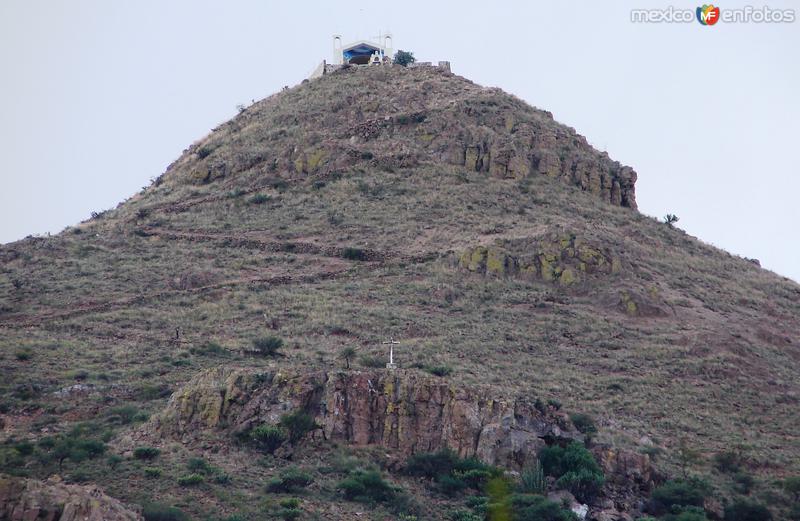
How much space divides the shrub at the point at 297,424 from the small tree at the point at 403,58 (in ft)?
141

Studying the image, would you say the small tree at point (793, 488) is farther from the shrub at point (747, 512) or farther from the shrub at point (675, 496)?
the shrub at point (675, 496)

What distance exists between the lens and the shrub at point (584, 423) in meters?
38.3

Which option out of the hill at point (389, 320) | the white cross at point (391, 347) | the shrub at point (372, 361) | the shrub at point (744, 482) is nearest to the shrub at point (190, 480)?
the hill at point (389, 320)

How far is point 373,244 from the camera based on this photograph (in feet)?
182

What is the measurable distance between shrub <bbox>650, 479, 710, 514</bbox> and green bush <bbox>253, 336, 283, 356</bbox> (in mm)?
13451

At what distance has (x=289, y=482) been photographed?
34188 mm

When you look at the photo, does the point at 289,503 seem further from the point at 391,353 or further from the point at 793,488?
the point at 793,488

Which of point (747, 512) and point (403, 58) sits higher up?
point (403, 58)

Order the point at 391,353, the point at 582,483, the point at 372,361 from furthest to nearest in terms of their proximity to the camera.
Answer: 1. the point at 372,361
2. the point at 391,353
3. the point at 582,483

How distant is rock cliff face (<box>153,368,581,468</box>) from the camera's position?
3669 centimetres

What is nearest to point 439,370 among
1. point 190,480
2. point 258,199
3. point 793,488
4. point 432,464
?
point 432,464

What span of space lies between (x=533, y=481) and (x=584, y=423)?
412 centimetres

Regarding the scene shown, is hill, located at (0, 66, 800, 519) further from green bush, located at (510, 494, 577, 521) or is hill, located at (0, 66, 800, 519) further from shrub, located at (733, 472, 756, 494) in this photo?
green bush, located at (510, 494, 577, 521)

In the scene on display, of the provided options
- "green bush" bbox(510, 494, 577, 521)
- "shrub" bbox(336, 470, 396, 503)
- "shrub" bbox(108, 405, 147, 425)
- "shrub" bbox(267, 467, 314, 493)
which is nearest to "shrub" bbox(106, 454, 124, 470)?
"shrub" bbox(108, 405, 147, 425)
